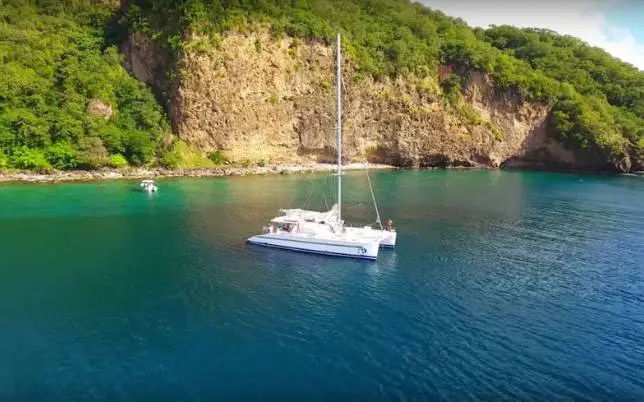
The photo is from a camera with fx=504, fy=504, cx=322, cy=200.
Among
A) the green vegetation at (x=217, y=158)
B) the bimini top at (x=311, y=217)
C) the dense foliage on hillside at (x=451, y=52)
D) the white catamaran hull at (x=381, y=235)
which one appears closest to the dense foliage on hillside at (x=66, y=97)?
the green vegetation at (x=217, y=158)

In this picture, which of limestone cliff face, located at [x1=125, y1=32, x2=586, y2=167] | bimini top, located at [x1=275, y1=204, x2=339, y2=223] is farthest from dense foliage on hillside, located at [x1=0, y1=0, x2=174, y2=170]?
bimini top, located at [x1=275, y1=204, x2=339, y2=223]

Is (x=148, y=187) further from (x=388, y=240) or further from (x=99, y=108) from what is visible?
(x=388, y=240)

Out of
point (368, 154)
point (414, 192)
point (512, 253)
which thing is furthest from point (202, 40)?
point (512, 253)

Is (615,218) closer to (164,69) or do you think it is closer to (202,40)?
(202,40)

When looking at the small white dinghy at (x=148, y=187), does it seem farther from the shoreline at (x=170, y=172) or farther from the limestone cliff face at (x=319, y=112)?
the limestone cliff face at (x=319, y=112)

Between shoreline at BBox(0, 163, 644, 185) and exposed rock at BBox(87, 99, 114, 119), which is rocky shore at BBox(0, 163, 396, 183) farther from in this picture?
exposed rock at BBox(87, 99, 114, 119)

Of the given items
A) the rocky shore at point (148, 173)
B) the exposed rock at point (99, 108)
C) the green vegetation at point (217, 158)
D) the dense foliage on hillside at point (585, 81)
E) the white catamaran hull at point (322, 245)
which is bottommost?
the white catamaran hull at point (322, 245)
